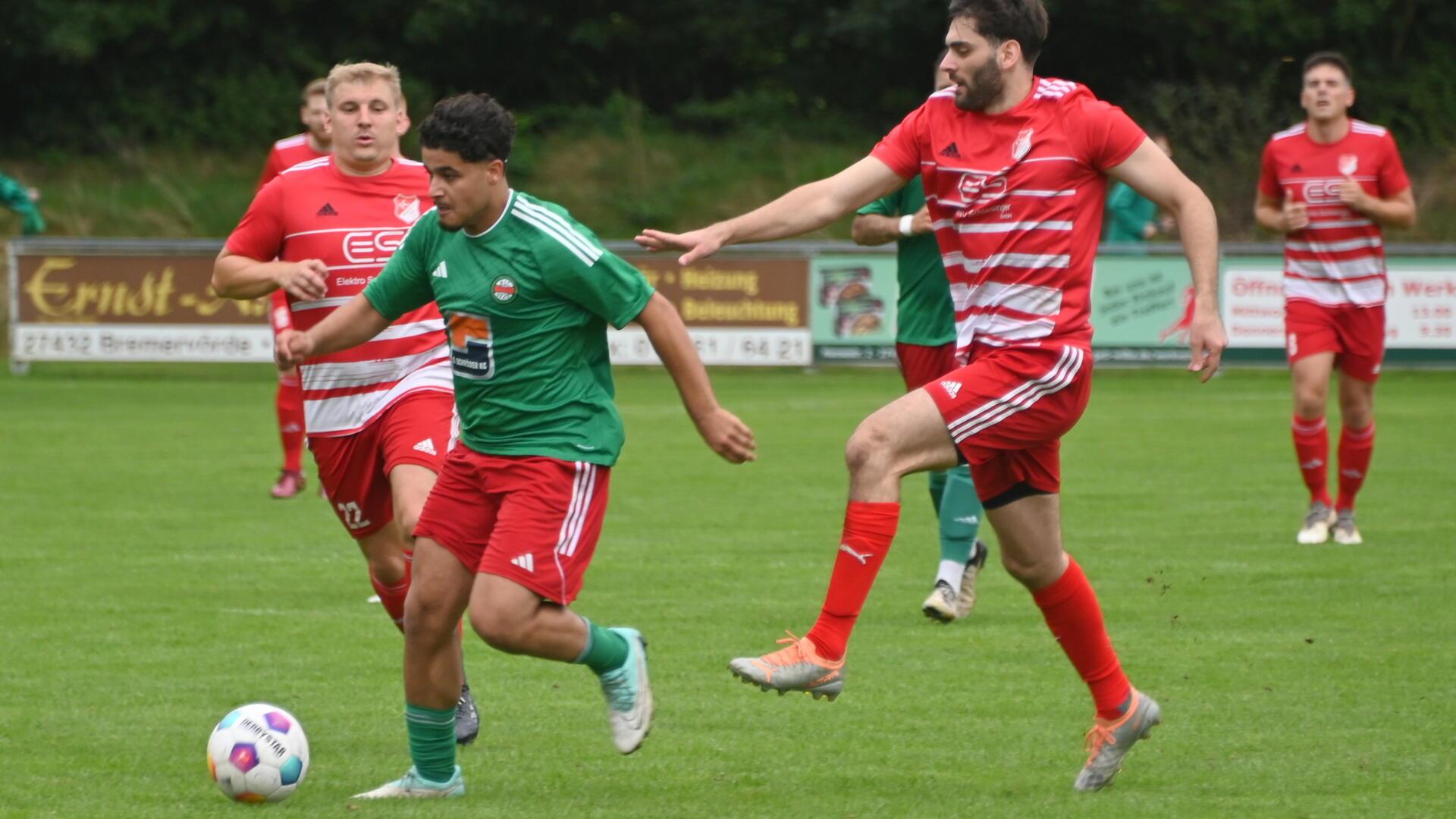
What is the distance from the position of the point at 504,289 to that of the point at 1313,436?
20.4 ft

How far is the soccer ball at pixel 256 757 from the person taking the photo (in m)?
5.15

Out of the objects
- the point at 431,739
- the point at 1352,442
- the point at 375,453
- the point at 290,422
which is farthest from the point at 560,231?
the point at 290,422

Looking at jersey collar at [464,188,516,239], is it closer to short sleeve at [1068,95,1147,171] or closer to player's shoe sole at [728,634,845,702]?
player's shoe sole at [728,634,845,702]

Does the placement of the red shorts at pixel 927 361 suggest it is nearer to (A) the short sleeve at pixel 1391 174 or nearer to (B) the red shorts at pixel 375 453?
(B) the red shorts at pixel 375 453

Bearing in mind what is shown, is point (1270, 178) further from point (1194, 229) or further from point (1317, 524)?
point (1194, 229)

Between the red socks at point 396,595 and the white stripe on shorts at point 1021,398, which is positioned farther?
the red socks at point 396,595

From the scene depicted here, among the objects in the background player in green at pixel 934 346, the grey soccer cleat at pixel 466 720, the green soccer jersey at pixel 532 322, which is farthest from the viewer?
the background player in green at pixel 934 346

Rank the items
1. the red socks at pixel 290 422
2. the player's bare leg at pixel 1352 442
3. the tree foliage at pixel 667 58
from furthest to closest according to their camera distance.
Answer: the tree foliage at pixel 667 58
the red socks at pixel 290 422
the player's bare leg at pixel 1352 442

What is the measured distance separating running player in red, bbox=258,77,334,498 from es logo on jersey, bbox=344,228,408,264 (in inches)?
10.7

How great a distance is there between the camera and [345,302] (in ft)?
21.4

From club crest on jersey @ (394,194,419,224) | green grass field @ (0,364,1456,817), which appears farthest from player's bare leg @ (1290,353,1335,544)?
club crest on jersey @ (394,194,419,224)

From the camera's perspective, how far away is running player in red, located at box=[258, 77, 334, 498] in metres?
8.49

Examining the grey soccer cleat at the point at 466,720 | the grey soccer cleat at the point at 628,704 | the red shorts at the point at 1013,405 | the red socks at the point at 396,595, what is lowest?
the grey soccer cleat at the point at 466,720

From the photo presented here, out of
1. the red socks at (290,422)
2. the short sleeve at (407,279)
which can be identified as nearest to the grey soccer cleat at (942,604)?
the short sleeve at (407,279)
